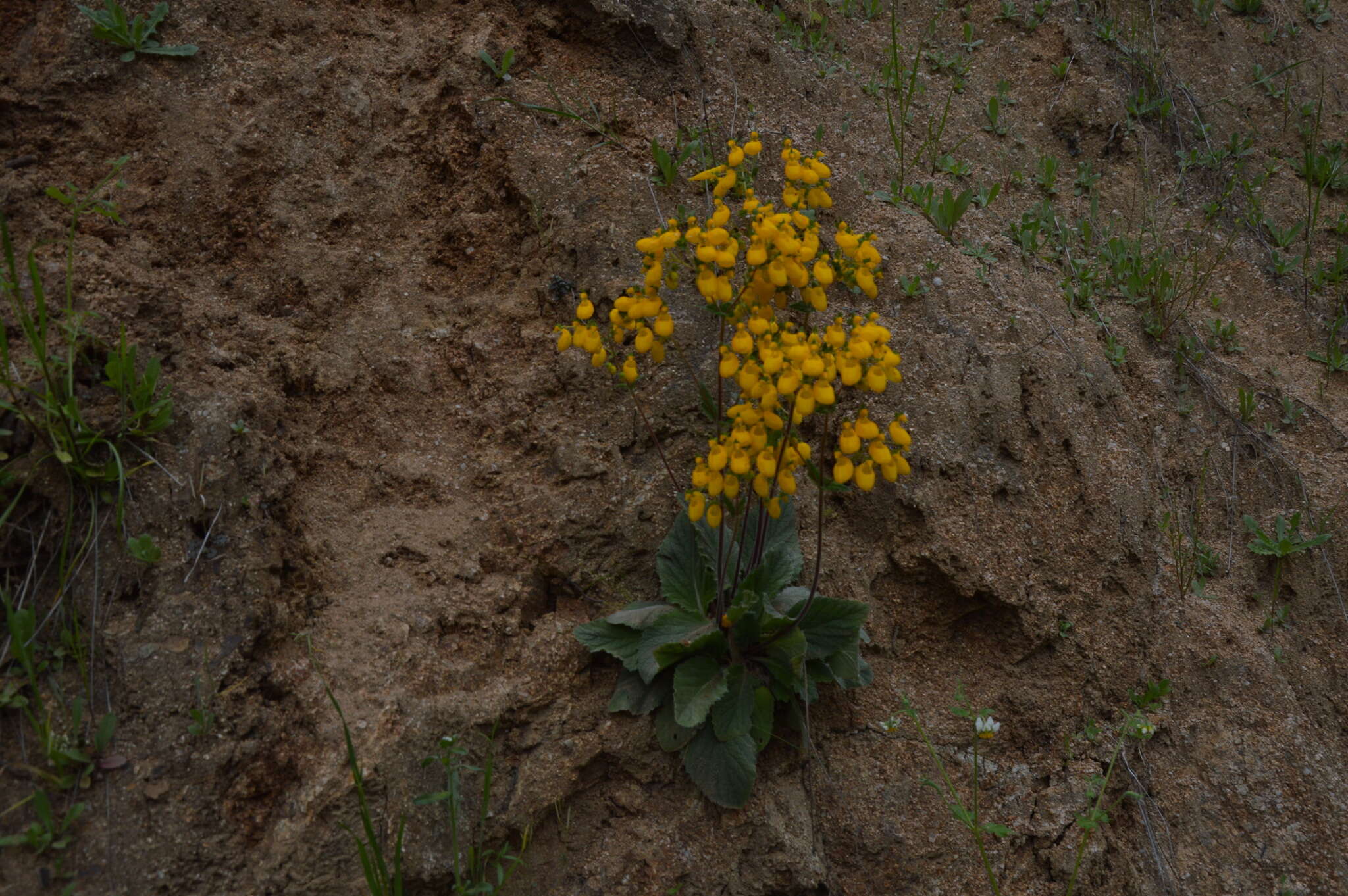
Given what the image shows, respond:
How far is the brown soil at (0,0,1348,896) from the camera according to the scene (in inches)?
93.4

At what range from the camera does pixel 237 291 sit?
301cm

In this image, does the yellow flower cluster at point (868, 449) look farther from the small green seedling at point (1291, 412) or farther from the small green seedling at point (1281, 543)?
the small green seedling at point (1291, 412)

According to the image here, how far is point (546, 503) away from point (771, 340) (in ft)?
3.73

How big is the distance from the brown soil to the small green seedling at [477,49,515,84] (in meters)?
0.05

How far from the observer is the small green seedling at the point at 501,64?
3566 millimetres

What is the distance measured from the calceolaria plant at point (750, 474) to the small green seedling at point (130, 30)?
76.3 inches

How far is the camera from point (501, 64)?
3.59 meters

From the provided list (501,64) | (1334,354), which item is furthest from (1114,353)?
(501,64)

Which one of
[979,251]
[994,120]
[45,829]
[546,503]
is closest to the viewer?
[45,829]

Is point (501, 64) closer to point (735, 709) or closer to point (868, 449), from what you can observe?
point (868, 449)

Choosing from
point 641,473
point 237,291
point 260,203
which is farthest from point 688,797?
point 260,203

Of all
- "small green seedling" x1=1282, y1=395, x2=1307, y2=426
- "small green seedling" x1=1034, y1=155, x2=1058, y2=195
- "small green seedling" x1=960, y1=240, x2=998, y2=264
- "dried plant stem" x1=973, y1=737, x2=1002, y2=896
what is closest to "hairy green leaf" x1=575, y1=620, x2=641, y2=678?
"dried plant stem" x1=973, y1=737, x2=1002, y2=896

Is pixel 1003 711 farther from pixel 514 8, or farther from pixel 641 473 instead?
pixel 514 8

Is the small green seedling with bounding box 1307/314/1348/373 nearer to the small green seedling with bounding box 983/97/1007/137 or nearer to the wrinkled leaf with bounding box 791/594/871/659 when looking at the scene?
the small green seedling with bounding box 983/97/1007/137
